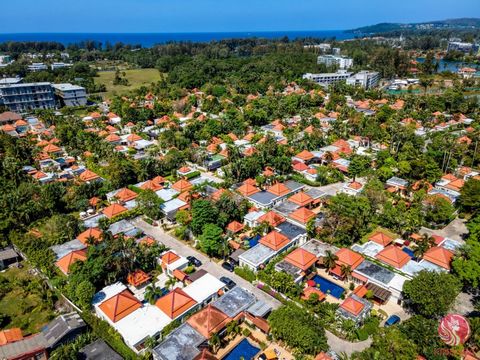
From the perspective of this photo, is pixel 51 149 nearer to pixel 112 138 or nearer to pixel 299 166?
pixel 112 138

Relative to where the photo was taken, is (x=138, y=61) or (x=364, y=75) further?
(x=138, y=61)

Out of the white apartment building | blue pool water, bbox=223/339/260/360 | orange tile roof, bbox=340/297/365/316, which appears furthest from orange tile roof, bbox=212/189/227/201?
the white apartment building

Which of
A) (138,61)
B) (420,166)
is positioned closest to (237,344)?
(420,166)

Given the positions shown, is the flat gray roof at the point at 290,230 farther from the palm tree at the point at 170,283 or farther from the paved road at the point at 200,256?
the palm tree at the point at 170,283

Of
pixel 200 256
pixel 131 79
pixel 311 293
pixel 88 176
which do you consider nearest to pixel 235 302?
pixel 311 293

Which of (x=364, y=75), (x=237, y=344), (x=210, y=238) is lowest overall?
(x=237, y=344)

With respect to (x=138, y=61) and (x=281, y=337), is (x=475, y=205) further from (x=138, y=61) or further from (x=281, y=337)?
(x=138, y=61)

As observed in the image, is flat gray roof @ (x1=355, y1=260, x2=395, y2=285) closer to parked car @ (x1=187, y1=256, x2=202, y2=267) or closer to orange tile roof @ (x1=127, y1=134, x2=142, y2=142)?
parked car @ (x1=187, y1=256, x2=202, y2=267)
